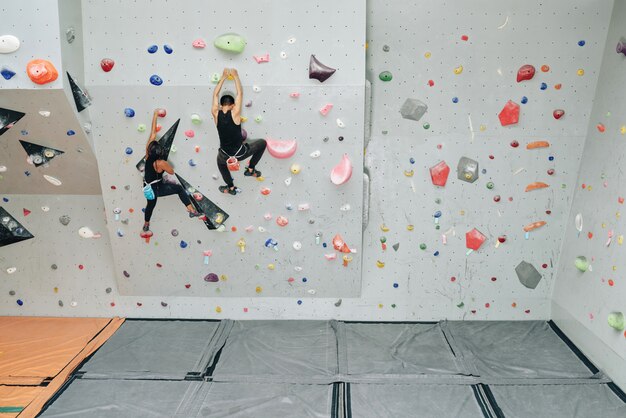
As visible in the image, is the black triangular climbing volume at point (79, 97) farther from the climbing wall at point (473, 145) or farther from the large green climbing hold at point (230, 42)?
the climbing wall at point (473, 145)

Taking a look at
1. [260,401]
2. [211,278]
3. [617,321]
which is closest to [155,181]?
[211,278]

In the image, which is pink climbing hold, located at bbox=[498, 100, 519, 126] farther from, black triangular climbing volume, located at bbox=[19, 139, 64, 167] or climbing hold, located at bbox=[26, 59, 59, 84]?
black triangular climbing volume, located at bbox=[19, 139, 64, 167]

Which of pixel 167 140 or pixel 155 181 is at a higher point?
pixel 167 140

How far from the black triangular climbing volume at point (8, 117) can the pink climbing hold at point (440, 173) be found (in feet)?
8.13

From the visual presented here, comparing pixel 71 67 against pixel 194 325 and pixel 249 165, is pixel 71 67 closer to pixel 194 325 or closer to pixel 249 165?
pixel 249 165

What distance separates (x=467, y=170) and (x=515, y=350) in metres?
1.20

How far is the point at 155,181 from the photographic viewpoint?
9.66 ft

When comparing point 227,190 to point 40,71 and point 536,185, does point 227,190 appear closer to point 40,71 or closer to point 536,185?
point 40,71

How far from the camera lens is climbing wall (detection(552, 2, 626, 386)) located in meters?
2.70

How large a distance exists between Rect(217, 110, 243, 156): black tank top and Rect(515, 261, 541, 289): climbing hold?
6.87 ft

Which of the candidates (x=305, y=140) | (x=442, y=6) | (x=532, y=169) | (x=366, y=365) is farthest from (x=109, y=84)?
(x=532, y=169)

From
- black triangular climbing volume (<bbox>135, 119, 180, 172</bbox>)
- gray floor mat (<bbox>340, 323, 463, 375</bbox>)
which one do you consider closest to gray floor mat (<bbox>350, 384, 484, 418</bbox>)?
gray floor mat (<bbox>340, 323, 463, 375</bbox>)

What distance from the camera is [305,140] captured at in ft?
9.40

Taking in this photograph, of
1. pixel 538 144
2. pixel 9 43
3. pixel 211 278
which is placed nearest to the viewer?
pixel 9 43
